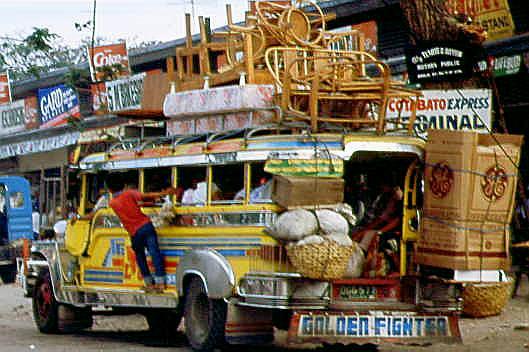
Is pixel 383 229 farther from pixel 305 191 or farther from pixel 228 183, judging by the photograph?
pixel 228 183

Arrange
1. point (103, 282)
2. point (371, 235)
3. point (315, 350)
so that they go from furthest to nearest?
point (103, 282) < point (315, 350) < point (371, 235)

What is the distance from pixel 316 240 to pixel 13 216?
55.5ft

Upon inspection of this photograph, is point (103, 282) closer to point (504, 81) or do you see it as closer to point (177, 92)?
point (177, 92)

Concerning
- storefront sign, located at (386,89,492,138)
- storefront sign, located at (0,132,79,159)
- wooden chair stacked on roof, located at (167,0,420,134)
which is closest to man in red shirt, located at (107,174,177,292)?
wooden chair stacked on roof, located at (167,0,420,134)

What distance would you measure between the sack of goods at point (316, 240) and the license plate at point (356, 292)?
1.40 feet

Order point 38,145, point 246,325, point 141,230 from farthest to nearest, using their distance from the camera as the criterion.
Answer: point 38,145
point 141,230
point 246,325

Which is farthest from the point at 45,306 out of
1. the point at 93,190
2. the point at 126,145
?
Answer: the point at 126,145

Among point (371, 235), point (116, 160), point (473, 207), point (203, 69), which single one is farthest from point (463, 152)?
point (116, 160)

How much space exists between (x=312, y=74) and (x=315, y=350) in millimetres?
3162

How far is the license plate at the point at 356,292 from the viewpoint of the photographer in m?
10.6

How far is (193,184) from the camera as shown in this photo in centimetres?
1178

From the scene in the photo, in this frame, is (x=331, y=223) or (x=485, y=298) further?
(x=485, y=298)

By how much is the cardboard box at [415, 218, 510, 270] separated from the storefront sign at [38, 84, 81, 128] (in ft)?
70.1

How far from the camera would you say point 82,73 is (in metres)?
25.0
